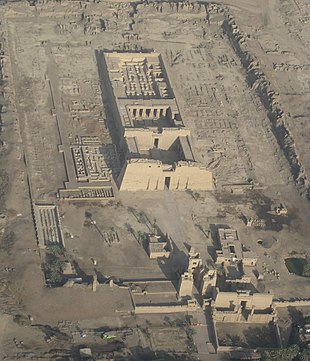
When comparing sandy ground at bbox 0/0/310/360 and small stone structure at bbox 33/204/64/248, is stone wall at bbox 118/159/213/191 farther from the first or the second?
small stone structure at bbox 33/204/64/248

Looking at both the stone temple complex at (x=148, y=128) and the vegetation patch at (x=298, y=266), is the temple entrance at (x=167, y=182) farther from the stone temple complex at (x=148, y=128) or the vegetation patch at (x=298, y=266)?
the vegetation patch at (x=298, y=266)

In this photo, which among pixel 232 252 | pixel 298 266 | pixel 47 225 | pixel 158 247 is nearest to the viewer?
pixel 158 247


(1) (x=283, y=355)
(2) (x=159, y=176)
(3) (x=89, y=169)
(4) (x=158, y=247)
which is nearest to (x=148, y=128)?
(2) (x=159, y=176)

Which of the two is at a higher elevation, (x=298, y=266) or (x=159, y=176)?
(x=159, y=176)

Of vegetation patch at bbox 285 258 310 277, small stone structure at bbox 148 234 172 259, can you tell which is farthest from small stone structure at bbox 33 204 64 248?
vegetation patch at bbox 285 258 310 277

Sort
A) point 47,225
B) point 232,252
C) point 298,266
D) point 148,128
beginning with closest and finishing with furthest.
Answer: point 232,252 < point 47,225 < point 298,266 < point 148,128

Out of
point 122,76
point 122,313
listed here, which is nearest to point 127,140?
point 122,76

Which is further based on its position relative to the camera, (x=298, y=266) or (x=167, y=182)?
(x=167, y=182)

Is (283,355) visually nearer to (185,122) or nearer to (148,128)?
(148,128)
